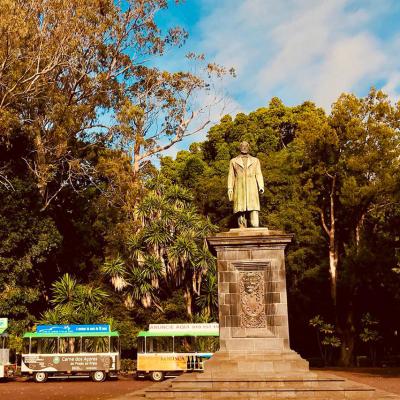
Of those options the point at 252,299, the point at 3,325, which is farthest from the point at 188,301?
the point at 252,299

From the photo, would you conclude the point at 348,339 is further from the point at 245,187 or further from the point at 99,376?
the point at 245,187

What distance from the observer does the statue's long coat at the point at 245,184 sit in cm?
1337

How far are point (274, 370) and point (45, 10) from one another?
2012 cm

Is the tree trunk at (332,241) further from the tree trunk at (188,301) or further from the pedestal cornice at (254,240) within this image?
the pedestal cornice at (254,240)

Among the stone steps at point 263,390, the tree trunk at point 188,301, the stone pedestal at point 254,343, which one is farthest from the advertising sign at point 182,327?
the stone steps at point 263,390

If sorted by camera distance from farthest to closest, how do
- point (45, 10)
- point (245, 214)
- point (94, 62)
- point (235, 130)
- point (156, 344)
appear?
1. point (235, 130)
2. point (94, 62)
3. point (45, 10)
4. point (156, 344)
5. point (245, 214)

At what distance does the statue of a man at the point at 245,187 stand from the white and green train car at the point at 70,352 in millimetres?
11378

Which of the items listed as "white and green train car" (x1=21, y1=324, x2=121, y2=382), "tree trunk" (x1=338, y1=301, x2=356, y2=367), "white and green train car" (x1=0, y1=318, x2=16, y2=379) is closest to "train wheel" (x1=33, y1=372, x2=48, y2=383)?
"white and green train car" (x1=21, y1=324, x2=121, y2=382)

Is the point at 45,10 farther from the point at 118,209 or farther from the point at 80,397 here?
the point at 80,397

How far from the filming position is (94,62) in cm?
2834

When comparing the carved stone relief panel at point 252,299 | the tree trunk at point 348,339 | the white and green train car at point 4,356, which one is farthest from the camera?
the tree trunk at point 348,339

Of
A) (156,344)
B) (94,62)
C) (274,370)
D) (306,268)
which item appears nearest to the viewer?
(274,370)

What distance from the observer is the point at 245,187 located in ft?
44.3

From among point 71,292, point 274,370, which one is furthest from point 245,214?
point 71,292
